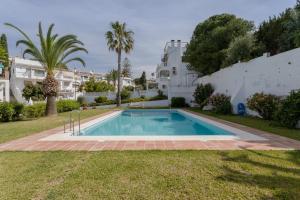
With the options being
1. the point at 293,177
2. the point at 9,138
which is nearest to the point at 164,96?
the point at 9,138

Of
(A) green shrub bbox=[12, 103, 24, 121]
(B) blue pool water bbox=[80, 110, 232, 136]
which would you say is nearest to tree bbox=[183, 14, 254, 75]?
(B) blue pool water bbox=[80, 110, 232, 136]

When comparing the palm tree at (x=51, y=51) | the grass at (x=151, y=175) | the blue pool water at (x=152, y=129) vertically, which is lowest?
the blue pool water at (x=152, y=129)

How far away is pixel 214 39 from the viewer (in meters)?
21.3

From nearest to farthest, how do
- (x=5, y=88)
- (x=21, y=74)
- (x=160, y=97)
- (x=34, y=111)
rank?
(x=34, y=111), (x=5, y=88), (x=160, y=97), (x=21, y=74)

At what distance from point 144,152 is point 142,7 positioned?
12191 millimetres

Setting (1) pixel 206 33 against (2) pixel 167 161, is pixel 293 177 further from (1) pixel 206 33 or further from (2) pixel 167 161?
(1) pixel 206 33

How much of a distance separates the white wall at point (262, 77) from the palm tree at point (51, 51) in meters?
12.5

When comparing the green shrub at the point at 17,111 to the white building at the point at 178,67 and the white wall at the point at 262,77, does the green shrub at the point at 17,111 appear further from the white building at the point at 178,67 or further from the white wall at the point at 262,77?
the white building at the point at 178,67

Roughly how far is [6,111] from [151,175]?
13552 millimetres

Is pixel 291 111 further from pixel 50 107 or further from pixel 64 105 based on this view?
pixel 64 105

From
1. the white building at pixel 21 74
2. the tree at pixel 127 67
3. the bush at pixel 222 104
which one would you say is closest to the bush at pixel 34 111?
the bush at pixel 222 104

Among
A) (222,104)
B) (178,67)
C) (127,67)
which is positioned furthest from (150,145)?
(127,67)

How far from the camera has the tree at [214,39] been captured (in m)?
20.3

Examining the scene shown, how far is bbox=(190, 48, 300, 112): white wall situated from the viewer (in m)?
10.5
